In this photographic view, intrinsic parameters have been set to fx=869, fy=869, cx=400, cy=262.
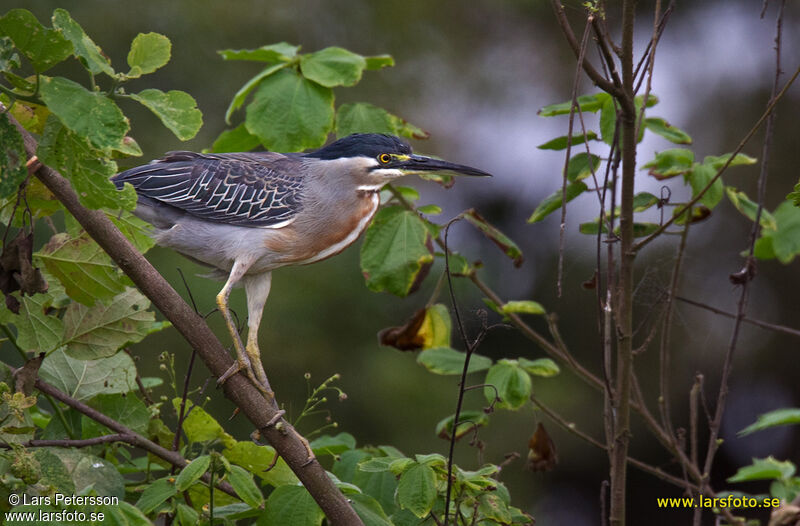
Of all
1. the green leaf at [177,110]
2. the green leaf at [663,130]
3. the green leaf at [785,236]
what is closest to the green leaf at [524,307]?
the green leaf at [663,130]

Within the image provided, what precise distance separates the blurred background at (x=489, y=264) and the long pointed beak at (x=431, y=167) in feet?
5.21

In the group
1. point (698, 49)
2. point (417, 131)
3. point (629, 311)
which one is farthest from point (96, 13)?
point (629, 311)

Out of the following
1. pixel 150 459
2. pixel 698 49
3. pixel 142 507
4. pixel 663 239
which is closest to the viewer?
pixel 142 507

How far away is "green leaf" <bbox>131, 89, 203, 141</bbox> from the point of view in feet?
4.52

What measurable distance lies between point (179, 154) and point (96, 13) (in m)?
2.82

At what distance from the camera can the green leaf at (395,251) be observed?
2.28 meters

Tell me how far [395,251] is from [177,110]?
98 centimetres

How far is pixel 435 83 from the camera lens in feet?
18.2

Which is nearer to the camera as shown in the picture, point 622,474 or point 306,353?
point 622,474

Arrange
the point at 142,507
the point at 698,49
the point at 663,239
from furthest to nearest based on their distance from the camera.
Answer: the point at 698,49 < the point at 663,239 < the point at 142,507

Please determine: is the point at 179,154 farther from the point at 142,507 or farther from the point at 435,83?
the point at 435,83

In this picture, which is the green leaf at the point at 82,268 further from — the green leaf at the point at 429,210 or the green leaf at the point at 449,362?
the green leaf at the point at 429,210

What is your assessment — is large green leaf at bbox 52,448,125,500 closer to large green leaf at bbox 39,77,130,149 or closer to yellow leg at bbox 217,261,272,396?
yellow leg at bbox 217,261,272,396

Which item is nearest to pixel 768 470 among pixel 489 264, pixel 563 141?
pixel 563 141
